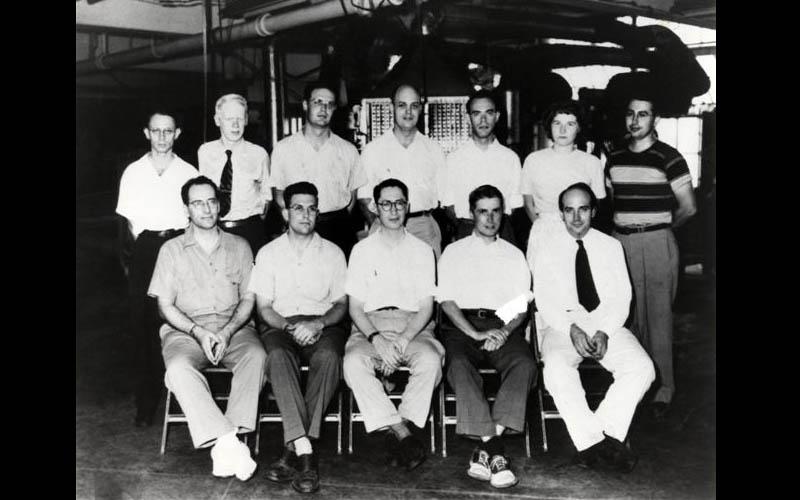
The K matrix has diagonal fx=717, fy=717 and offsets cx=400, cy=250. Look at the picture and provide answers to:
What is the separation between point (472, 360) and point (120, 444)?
80.4 inches

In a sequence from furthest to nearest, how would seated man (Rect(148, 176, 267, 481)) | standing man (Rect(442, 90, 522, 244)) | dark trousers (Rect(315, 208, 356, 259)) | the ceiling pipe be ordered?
the ceiling pipe → dark trousers (Rect(315, 208, 356, 259)) → standing man (Rect(442, 90, 522, 244)) → seated man (Rect(148, 176, 267, 481))

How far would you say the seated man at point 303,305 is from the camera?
11.9ft

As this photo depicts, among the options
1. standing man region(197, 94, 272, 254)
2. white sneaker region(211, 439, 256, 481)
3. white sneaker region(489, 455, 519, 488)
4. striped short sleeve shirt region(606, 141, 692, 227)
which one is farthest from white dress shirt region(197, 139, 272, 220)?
striped short sleeve shirt region(606, 141, 692, 227)

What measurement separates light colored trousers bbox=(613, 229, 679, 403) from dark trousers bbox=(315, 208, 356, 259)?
1.80 m

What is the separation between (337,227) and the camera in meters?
4.76

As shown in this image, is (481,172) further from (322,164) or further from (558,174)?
(322,164)

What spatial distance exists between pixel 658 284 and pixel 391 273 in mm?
1646

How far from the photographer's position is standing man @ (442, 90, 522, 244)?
14.9ft

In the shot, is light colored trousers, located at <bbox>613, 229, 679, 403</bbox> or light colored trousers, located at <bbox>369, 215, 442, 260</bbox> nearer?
light colored trousers, located at <bbox>613, 229, 679, 403</bbox>

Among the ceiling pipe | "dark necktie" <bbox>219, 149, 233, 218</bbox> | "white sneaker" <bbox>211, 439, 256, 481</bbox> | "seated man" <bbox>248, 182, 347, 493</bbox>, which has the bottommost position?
"white sneaker" <bbox>211, 439, 256, 481</bbox>

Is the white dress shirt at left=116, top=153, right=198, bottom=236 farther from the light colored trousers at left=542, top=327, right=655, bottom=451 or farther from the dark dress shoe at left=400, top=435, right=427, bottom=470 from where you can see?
the light colored trousers at left=542, top=327, right=655, bottom=451

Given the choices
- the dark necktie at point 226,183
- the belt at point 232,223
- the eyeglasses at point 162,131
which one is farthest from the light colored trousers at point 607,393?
the eyeglasses at point 162,131

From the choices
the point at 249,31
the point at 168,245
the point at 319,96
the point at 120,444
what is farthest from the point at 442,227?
the point at 249,31

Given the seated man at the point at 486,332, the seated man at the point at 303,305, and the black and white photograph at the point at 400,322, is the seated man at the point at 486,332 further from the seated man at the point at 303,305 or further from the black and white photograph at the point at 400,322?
the seated man at the point at 303,305
